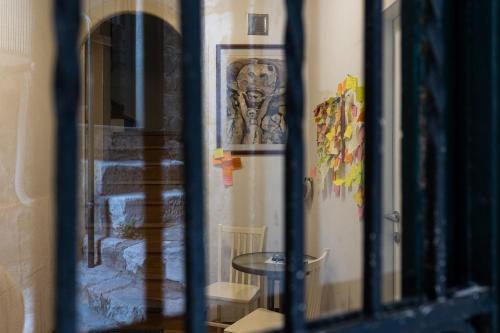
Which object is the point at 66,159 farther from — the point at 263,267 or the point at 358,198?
the point at 263,267

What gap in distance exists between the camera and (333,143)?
332cm

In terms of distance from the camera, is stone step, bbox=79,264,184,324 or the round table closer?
the round table

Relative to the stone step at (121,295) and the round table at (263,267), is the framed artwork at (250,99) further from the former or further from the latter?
the stone step at (121,295)

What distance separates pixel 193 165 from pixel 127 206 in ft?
13.7

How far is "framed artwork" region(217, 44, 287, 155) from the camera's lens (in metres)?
3.94

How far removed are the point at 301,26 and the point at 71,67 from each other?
0.79 feet

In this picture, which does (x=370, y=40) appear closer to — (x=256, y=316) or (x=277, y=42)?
(x=256, y=316)

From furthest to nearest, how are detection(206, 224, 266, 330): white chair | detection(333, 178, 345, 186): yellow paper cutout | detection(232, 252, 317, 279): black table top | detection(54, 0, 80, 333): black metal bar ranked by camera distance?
detection(206, 224, 266, 330): white chair → detection(333, 178, 345, 186): yellow paper cutout → detection(232, 252, 317, 279): black table top → detection(54, 0, 80, 333): black metal bar

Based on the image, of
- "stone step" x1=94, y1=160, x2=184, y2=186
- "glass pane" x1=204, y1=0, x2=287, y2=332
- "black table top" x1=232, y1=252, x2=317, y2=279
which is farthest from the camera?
"stone step" x1=94, y1=160, x2=184, y2=186

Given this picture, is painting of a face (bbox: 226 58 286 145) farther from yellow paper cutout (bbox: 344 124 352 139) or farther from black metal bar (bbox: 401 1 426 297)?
black metal bar (bbox: 401 1 426 297)

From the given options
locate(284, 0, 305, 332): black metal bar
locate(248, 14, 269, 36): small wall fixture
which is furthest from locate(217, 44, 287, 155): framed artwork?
locate(284, 0, 305, 332): black metal bar

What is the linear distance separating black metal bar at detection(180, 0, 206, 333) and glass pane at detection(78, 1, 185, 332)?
3.14 meters

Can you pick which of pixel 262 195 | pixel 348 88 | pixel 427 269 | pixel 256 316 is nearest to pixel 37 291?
pixel 256 316

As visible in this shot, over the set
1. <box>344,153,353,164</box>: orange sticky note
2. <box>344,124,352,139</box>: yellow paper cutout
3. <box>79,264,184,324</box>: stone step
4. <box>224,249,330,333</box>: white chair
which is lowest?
<box>79,264,184,324</box>: stone step
